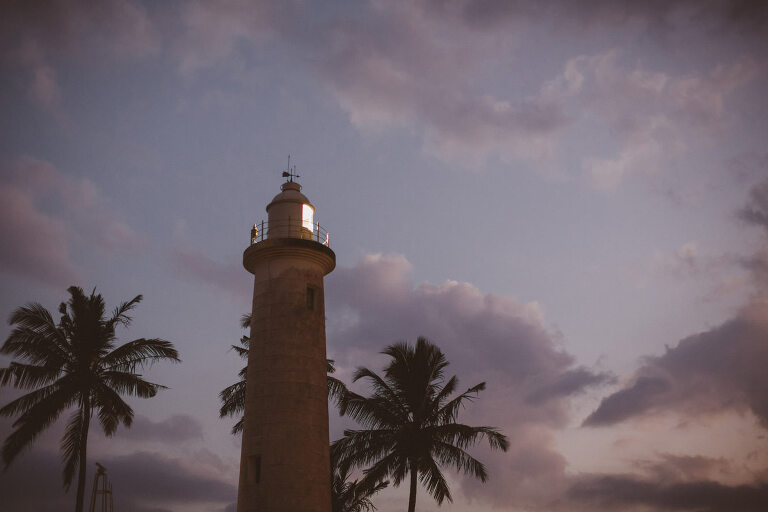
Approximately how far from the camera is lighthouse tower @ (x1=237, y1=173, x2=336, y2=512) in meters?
26.2

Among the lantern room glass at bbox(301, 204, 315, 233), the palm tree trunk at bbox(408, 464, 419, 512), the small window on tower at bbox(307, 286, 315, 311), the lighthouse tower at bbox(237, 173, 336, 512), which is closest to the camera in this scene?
the lighthouse tower at bbox(237, 173, 336, 512)

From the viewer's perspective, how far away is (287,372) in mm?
27453

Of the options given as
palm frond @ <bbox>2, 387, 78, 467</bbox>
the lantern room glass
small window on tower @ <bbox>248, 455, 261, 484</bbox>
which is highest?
the lantern room glass

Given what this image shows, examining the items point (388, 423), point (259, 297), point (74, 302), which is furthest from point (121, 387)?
point (388, 423)

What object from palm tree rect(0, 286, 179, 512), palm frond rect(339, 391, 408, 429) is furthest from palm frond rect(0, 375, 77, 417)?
palm frond rect(339, 391, 408, 429)

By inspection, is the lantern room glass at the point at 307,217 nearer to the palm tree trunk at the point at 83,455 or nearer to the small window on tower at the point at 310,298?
the small window on tower at the point at 310,298

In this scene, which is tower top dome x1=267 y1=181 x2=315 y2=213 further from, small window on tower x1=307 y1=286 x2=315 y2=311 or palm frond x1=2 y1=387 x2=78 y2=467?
palm frond x1=2 y1=387 x2=78 y2=467

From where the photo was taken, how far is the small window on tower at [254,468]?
26.3 meters

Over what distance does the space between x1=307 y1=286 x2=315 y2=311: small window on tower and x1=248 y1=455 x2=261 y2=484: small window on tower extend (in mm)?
5971

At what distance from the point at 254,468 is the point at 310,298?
267 inches

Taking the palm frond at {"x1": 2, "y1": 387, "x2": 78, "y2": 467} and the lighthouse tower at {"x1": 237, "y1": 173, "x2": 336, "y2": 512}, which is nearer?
the lighthouse tower at {"x1": 237, "y1": 173, "x2": 336, "y2": 512}

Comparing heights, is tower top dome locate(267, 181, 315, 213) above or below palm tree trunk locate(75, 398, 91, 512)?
above

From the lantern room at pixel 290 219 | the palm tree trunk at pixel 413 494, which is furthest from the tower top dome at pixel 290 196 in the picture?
the palm tree trunk at pixel 413 494

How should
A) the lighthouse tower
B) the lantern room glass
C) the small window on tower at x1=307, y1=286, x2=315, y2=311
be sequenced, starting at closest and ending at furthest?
the lighthouse tower, the small window on tower at x1=307, y1=286, x2=315, y2=311, the lantern room glass
